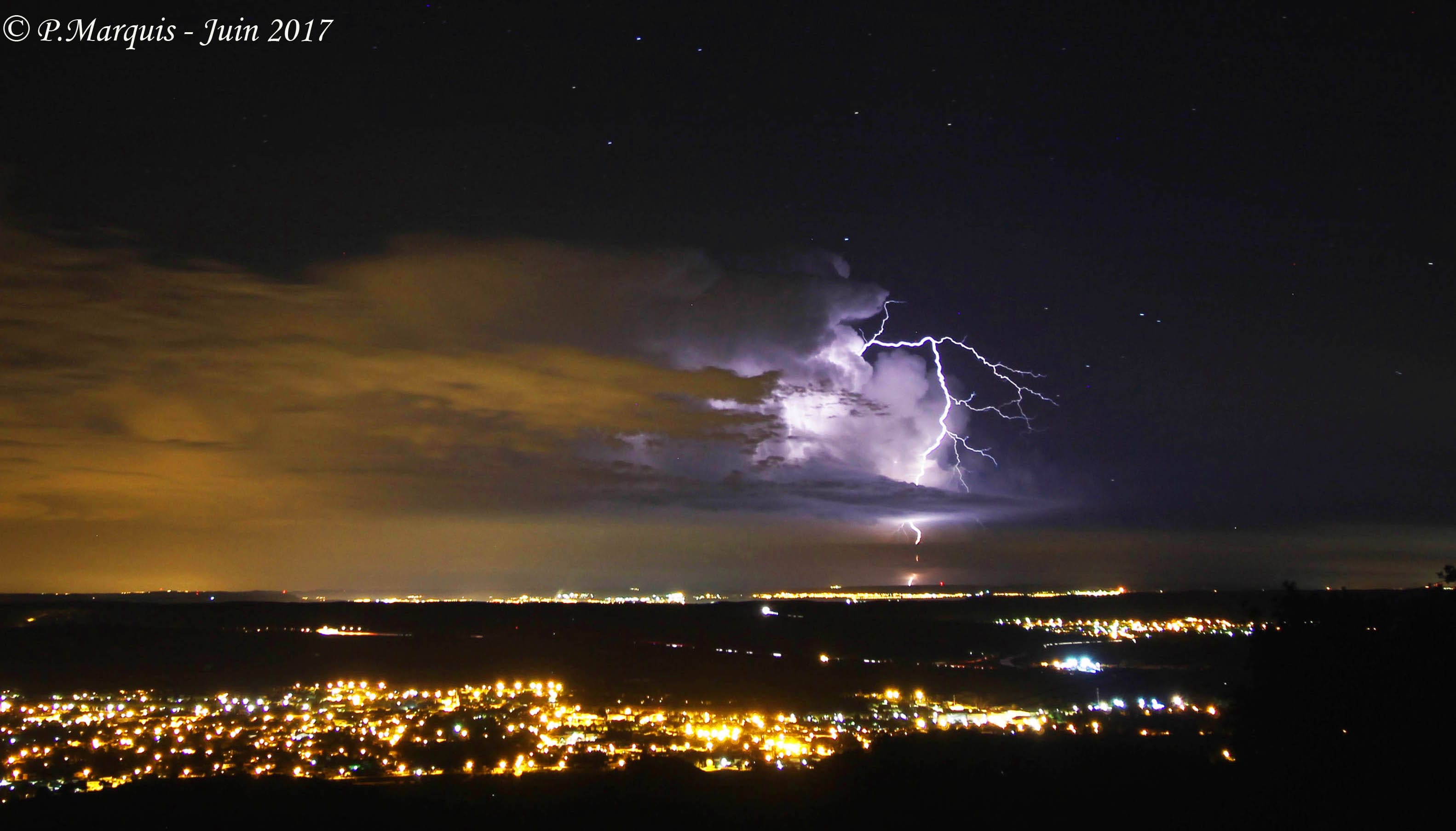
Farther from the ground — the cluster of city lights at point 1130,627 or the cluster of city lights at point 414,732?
the cluster of city lights at point 1130,627

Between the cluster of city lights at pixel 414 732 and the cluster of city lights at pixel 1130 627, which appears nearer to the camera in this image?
the cluster of city lights at pixel 414 732

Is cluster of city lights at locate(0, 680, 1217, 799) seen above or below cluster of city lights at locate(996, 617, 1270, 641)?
below

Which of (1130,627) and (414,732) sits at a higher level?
(1130,627)

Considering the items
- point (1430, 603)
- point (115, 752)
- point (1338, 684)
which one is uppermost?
point (1430, 603)

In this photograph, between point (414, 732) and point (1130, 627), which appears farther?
point (1130, 627)

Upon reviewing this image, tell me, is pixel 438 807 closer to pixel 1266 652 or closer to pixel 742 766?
pixel 742 766

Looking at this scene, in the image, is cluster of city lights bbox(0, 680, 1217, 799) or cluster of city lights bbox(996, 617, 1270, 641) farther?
cluster of city lights bbox(996, 617, 1270, 641)

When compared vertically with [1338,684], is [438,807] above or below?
below

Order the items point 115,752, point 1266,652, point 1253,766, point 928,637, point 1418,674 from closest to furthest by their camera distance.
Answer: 1. point 1418,674
2. point 1253,766
3. point 1266,652
4. point 115,752
5. point 928,637

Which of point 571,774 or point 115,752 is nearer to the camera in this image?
point 571,774

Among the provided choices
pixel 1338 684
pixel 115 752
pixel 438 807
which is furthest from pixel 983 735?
pixel 115 752

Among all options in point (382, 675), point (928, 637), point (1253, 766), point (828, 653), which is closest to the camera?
point (1253, 766)
